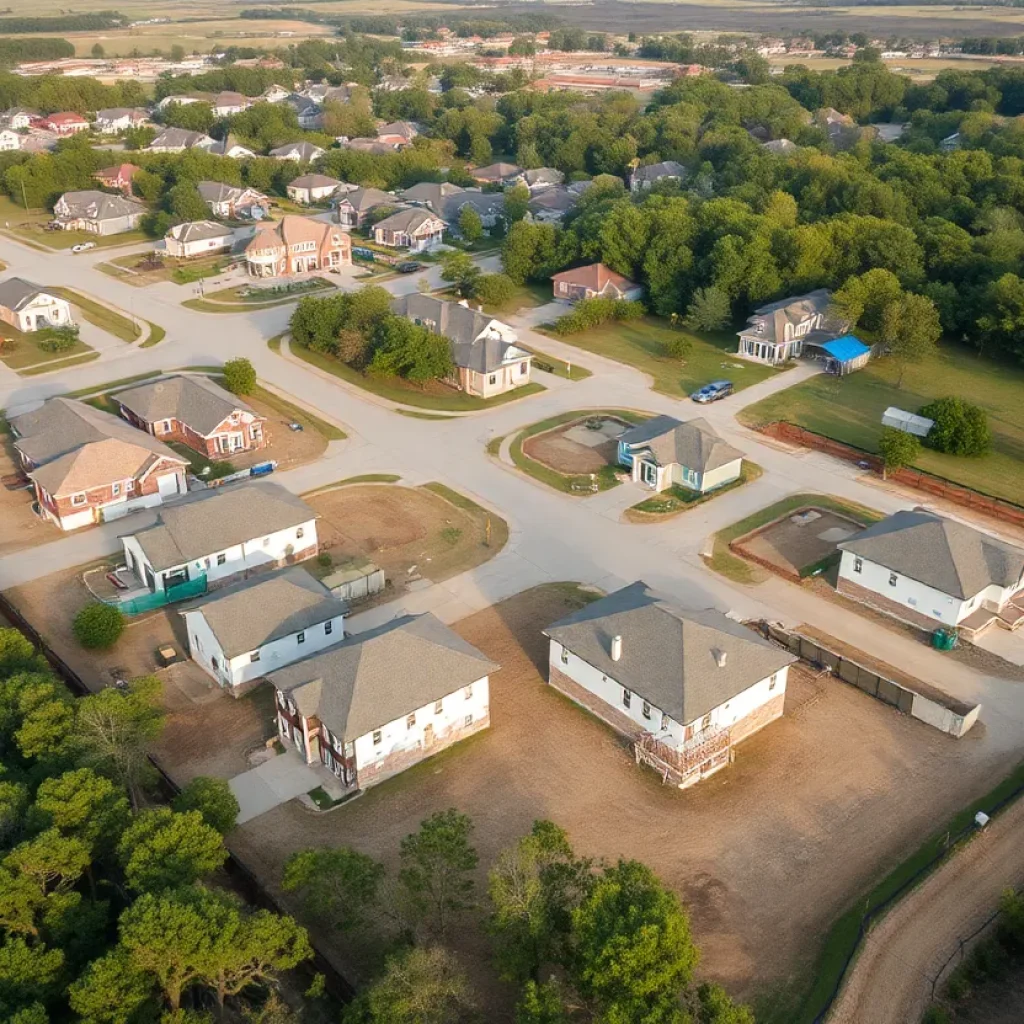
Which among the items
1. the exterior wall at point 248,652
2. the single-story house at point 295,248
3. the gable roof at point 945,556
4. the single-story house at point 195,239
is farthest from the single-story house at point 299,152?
the gable roof at point 945,556

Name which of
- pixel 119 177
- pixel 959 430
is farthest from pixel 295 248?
pixel 959 430

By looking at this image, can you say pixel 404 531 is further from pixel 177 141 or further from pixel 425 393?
pixel 177 141

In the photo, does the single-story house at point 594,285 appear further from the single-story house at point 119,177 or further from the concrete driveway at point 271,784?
the single-story house at point 119,177

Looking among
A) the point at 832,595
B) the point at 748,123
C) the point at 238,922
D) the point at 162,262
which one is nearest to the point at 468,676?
the point at 238,922

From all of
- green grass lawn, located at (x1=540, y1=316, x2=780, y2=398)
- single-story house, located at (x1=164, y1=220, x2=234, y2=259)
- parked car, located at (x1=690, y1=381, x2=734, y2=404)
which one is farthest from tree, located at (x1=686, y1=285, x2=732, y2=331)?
single-story house, located at (x1=164, y1=220, x2=234, y2=259)

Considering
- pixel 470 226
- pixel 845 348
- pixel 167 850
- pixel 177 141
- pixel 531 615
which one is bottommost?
pixel 845 348

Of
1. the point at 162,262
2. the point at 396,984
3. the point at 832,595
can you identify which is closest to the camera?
the point at 396,984

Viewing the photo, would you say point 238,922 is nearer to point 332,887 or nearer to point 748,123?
point 332,887
